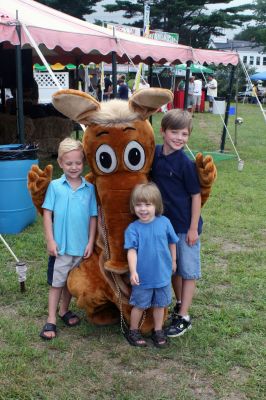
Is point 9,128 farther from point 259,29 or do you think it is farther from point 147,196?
point 259,29

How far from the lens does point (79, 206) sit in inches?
116

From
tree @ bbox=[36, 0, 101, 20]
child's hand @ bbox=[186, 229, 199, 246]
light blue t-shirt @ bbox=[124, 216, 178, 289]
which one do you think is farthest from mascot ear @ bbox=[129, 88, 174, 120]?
tree @ bbox=[36, 0, 101, 20]

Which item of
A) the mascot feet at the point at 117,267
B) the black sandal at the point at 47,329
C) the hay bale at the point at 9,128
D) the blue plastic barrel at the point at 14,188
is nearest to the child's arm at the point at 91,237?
the mascot feet at the point at 117,267

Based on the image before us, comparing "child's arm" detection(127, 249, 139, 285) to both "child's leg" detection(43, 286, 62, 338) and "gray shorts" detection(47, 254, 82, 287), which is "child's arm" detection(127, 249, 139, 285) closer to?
"gray shorts" detection(47, 254, 82, 287)

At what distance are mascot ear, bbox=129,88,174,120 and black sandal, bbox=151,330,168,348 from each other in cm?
138

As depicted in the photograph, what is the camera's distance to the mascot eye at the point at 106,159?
2805 mm

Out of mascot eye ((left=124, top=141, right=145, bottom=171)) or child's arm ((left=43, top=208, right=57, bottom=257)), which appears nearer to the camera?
mascot eye ((left=124, top=141, right=145, bottom=171))

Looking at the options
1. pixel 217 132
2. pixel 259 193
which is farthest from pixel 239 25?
pixel 259 193

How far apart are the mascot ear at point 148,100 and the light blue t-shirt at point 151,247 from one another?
67 cm

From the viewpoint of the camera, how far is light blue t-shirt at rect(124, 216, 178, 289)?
2.77 metres

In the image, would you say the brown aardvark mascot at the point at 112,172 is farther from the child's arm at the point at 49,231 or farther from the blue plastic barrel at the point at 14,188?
the blue plastic barrel at the point at 14,188

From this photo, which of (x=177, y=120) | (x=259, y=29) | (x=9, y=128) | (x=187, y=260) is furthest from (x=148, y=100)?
(x=259, y=29)

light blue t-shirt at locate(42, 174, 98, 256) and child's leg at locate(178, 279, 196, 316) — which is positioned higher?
light blue t-shirt at locate(42, 174, 98, 256)

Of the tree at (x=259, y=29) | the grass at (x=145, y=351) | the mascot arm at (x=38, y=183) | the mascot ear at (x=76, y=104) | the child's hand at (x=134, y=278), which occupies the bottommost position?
the grass at (x=145, y=351)
